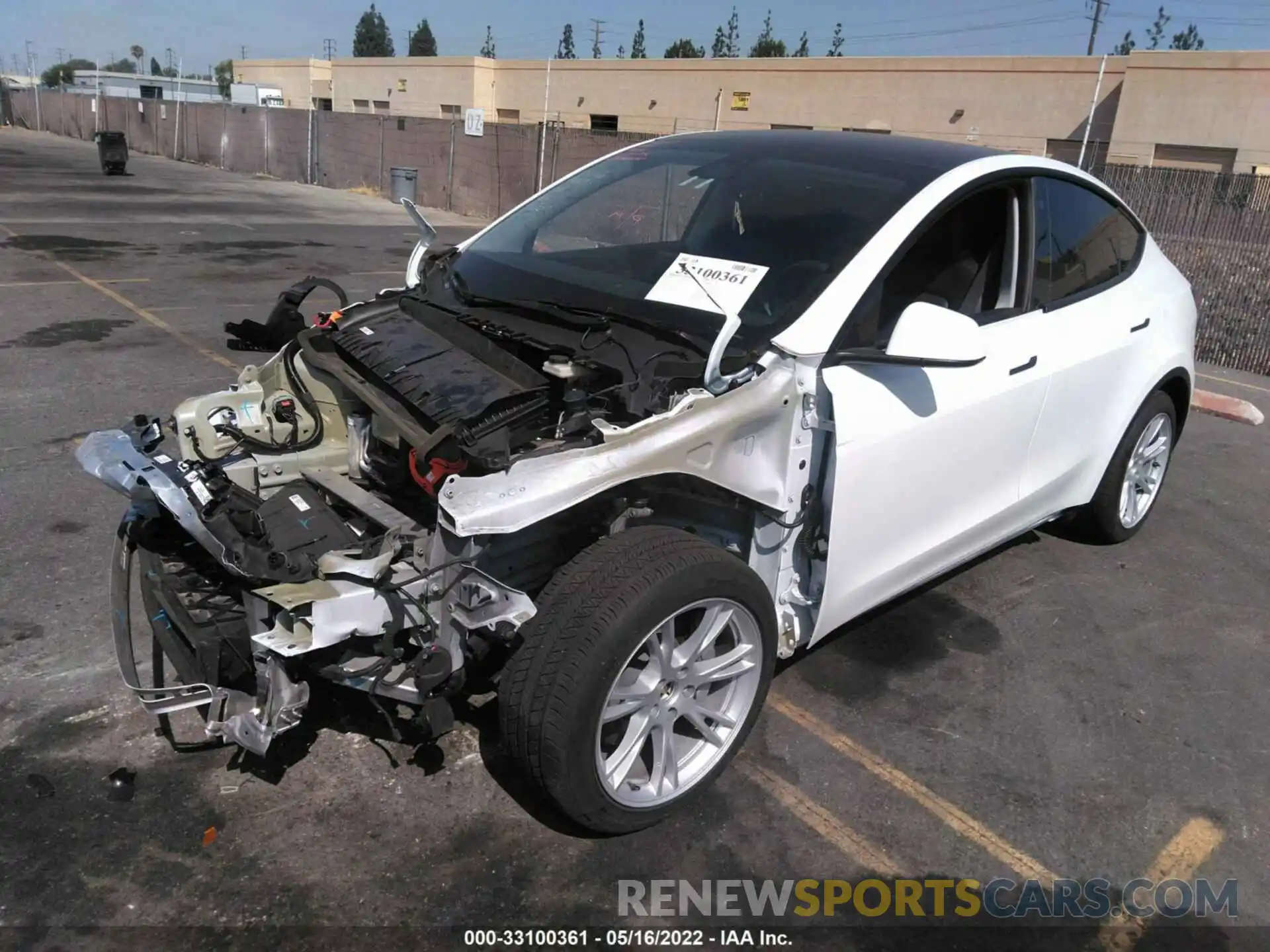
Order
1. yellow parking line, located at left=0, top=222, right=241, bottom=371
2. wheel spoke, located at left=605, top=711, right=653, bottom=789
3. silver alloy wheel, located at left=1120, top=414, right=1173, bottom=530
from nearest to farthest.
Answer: wheel spoke, located at left=605, top=711, right=653, bottom=789 < silver alloy wheel, located at left=1120, top=414, right=1173, bottom=530 < yellow parking line, located at left=0, top=222, right=241, bottom=371

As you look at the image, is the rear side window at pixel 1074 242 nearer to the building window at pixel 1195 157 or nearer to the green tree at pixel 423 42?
the building window at pixel 1195 157

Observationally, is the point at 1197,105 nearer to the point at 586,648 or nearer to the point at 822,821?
the point at 822,821

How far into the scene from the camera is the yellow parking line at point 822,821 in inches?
107

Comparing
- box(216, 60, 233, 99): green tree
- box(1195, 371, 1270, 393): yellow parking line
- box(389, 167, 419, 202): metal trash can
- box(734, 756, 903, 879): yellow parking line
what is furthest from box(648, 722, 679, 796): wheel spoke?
box(216, 60, 233, 99): green tree

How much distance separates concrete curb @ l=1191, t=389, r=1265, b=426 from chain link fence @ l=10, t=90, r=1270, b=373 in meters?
2.62

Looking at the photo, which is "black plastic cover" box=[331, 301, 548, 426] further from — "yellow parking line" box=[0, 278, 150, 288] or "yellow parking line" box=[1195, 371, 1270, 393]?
"yellow parking line" box=[1195, 371, 1270, 393]

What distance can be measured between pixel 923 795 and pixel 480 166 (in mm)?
20698

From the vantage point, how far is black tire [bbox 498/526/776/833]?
239 cm

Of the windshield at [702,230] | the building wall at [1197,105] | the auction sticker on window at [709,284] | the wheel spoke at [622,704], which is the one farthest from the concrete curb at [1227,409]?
the building wall at [1197,105]

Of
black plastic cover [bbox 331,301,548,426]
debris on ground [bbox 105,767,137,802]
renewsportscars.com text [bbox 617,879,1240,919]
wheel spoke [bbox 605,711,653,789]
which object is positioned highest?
black plastic cover [bbox 331,301,548,426]

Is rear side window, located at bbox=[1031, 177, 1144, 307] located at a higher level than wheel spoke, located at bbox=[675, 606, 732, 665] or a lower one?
higher

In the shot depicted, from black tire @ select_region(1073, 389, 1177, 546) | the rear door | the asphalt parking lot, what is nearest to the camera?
the asphalt parking lot

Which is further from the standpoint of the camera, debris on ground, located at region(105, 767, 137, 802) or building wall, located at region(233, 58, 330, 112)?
building wall, located at region(233, 58, 330, 112)

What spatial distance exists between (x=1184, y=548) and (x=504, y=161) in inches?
729
